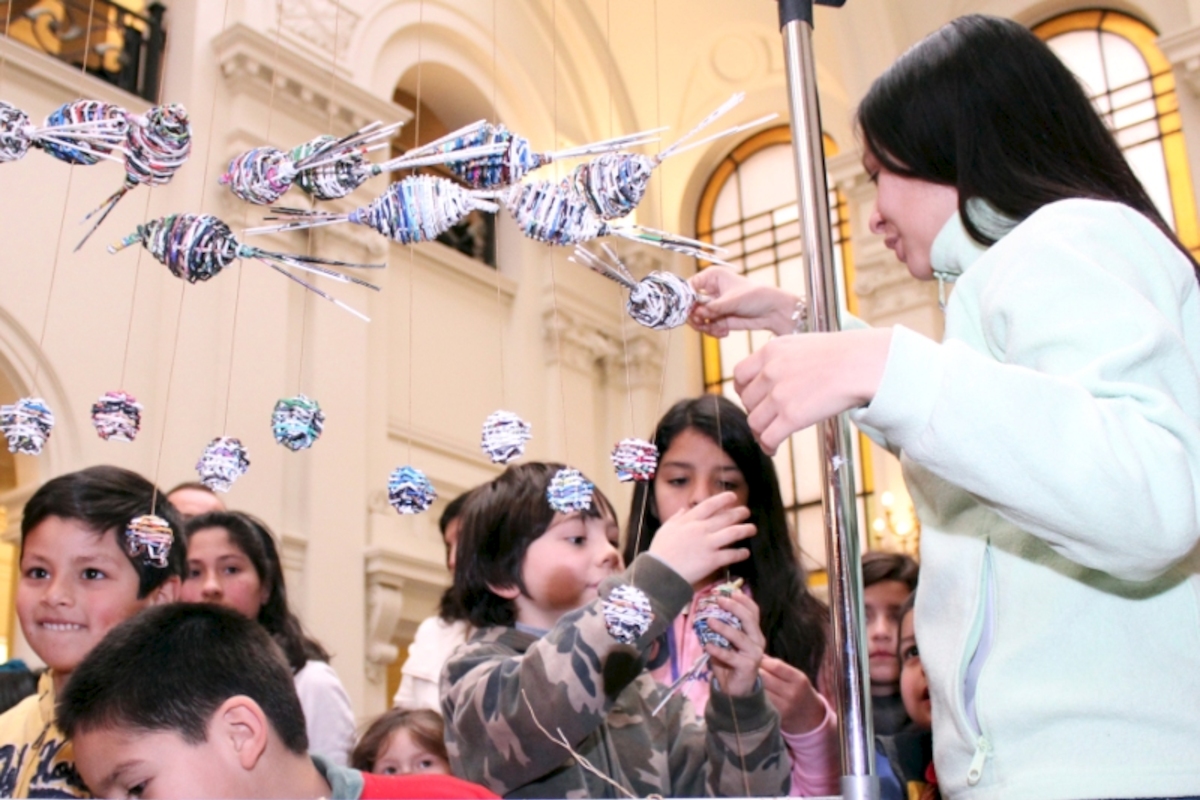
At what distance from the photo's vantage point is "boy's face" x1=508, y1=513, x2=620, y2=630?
5.74 ft

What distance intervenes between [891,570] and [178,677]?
4.65ft

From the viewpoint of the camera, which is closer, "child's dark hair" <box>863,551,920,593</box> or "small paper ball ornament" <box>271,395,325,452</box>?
"small paper ball ornament" <box>271,395,325,452</box>

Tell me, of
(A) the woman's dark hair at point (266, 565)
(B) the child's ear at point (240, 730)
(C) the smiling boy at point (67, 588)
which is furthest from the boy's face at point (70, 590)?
(A) the woman's dark hair at point (266, 565)

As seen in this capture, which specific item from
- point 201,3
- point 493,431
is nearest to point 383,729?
point 493,431

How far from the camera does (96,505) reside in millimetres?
1822

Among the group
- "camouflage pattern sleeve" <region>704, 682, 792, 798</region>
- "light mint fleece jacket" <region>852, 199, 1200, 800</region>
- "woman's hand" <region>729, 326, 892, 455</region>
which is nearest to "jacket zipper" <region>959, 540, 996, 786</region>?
"light mint fleece jacket" <region>852, 199, 1200, 800</region>

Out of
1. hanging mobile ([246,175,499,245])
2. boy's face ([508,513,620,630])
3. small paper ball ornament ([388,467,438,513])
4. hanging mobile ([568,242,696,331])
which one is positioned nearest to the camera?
hanging mobile ([246,175,499,245])

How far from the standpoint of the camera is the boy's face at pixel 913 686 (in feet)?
Answer: 6.53

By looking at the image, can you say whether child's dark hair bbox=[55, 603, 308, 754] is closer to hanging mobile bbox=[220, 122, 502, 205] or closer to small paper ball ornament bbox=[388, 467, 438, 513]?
small paper ball ornament bbox=[388, 467, 438, 513]

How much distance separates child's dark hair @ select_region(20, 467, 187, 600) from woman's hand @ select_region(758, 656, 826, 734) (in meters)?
0.81

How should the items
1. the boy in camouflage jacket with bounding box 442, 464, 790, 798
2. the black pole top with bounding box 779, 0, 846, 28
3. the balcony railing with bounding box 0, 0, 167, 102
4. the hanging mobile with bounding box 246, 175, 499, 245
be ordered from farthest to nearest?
1. the balcony railing with bounding box 0, 0, 167, 102
2. the boy in camouflage jacket with bounding box 442, 464, 790, 798
3. the hanging mobile with bounding box 246, 175, 499, 245
4. the black pole top with bounding box 779, 0, 846, 28

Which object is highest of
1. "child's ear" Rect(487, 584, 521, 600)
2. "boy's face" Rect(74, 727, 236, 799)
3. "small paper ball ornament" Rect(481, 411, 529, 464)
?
"small paper ball ornament" Rect(481, 411, 529, 464)

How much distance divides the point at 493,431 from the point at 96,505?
0.75 metres

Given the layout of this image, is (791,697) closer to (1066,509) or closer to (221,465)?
(221,465)
